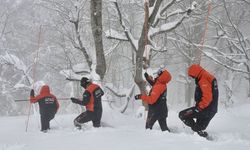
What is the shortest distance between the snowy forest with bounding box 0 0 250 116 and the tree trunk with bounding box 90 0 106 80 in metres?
0.03

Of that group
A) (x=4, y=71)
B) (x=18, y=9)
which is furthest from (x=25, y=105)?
(x=18, y=9)

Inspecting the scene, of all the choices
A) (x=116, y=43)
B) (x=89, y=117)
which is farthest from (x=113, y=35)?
(x=116, y=43)

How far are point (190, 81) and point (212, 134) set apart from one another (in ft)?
55.8

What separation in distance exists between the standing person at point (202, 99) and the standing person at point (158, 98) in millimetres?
699

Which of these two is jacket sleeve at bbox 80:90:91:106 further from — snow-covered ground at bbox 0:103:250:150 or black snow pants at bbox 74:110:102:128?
snow-covered ground at bbox 0:103:250:150

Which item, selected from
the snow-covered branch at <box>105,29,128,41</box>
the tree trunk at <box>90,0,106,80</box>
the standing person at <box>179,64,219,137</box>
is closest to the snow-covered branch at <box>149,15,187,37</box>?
the snow-covered branch at <box>105,29,128,41</box>

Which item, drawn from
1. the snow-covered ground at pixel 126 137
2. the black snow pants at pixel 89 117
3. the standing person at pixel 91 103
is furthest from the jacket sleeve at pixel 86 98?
the snow-covered ground at pixel 126 137

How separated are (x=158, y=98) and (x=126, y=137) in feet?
4.76

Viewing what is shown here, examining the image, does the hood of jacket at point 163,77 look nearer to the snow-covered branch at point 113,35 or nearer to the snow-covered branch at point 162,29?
the snow-covered branch at point 162,29

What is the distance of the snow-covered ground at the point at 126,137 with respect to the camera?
7.93 m

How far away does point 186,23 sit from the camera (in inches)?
1046

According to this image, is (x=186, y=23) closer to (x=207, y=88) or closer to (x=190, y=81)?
(x=190, y=81)

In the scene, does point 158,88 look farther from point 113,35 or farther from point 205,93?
point 113,35

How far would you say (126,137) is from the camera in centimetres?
890
